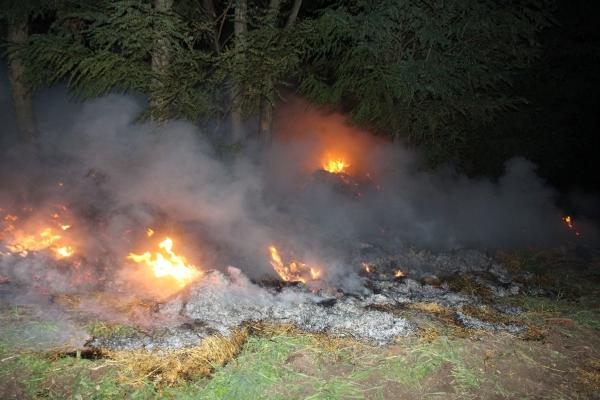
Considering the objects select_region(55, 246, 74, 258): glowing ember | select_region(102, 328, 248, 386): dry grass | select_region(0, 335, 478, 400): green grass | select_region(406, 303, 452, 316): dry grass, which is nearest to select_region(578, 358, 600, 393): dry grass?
select_region(0, 335, 478, 400): green grass

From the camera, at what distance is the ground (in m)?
3.47

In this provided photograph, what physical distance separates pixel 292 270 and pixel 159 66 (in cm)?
423

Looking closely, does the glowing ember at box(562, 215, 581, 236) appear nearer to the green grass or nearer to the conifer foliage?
the conifer foliage

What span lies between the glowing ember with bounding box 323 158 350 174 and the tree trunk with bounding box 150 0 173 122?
6736mm

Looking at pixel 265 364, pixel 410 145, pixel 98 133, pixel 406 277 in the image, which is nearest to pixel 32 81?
pixel 98 133

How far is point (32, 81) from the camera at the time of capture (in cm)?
721

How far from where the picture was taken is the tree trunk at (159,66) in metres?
6.49

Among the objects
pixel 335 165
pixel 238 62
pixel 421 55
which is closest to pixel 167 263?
pixel 238 62

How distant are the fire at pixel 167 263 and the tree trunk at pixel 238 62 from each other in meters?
3.21

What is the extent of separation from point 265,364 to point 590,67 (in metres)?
15.8

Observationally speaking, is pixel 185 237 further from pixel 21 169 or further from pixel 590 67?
pixel 590 67

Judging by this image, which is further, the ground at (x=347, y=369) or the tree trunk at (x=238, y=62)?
the tree trunk at (x=238, y=62)

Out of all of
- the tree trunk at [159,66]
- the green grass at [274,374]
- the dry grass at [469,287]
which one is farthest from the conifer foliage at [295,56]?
the green grass at [274,374]

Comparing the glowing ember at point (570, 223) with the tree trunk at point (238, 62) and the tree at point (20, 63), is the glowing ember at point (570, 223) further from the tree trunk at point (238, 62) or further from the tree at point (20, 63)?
the tree at point (20, 63)
